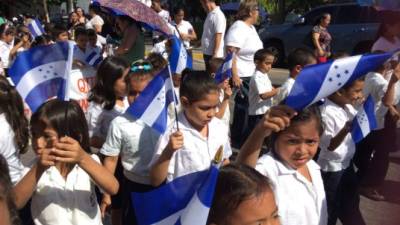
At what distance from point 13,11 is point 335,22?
32.3 m

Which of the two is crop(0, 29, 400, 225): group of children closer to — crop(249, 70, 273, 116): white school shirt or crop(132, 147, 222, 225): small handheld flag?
crop(132, 147, 222, 225): small handheld flag

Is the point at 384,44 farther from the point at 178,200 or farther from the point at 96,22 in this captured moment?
the point at 96,22

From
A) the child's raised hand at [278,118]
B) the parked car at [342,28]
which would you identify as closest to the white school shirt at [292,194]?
the child's raised hand at [278,118]

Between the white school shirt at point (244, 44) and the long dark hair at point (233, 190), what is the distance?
4.18 metres

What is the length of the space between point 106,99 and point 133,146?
2.35ft

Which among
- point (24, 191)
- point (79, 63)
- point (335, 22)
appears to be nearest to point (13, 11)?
point (335, 22)

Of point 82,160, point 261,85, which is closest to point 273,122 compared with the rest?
point 82,160

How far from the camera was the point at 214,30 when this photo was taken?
6922mm

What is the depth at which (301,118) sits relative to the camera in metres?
2.86

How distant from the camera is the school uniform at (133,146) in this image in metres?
3.64

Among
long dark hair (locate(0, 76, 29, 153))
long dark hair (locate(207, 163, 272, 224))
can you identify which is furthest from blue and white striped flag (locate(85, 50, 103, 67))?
long dark hair (locate(207, 163, 272, 224))

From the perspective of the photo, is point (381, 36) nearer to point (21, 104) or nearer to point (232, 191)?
point (21, 104)

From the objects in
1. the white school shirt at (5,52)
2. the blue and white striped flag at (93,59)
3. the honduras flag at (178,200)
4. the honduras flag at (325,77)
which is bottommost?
the white school shirt at (5,52)

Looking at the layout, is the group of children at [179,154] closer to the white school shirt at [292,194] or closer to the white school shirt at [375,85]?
the white school shirt at [292,194]
